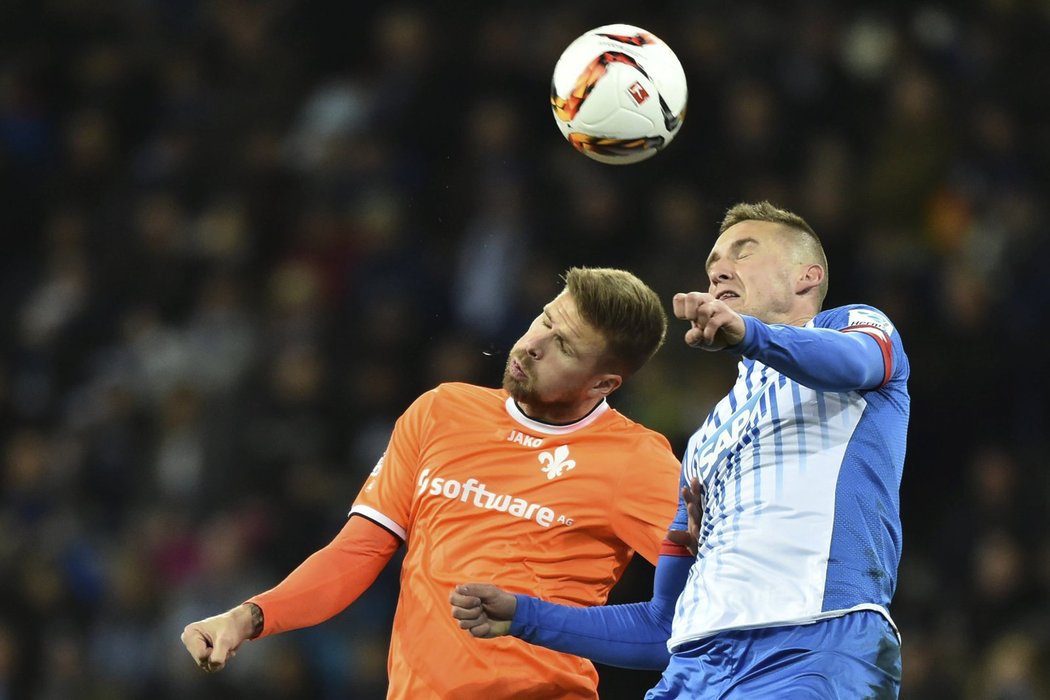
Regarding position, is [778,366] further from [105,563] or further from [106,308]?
[106,308]

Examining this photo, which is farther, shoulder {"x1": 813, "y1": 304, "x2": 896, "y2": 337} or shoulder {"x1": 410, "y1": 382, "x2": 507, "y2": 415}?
shoulder {"x1": 410, "y1": 382, "x2": 507, "y2": 415}

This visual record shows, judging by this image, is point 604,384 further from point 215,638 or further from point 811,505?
point 215,638

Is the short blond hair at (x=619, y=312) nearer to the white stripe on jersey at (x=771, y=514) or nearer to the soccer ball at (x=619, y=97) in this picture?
the soccer ball at (x=619, y=97)

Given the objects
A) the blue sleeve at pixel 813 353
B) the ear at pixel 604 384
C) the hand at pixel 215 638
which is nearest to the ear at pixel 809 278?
the blue sleeve at pixel 813 353

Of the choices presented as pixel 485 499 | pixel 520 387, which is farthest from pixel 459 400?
pixel 485 499

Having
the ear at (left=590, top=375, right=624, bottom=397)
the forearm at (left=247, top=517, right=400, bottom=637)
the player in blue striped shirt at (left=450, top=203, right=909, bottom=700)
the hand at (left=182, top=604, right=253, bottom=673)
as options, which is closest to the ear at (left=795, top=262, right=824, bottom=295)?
the player in blue striped shirt at (left=450, top=203, right=909, bottom=700)

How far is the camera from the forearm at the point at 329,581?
4.52 metres

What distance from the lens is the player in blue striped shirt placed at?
3723 mm

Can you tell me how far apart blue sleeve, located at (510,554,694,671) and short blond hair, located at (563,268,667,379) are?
0.70 metres

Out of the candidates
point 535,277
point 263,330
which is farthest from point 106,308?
point 535,277

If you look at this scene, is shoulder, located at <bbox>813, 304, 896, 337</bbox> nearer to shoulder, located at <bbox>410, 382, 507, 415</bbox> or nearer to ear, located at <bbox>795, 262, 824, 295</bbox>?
ear, located at <bbox>795, 262, 824, 295</bbox>

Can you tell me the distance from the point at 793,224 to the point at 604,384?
2.74 ft

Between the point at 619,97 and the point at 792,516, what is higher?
the point at 619,97

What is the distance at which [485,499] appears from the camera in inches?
183
